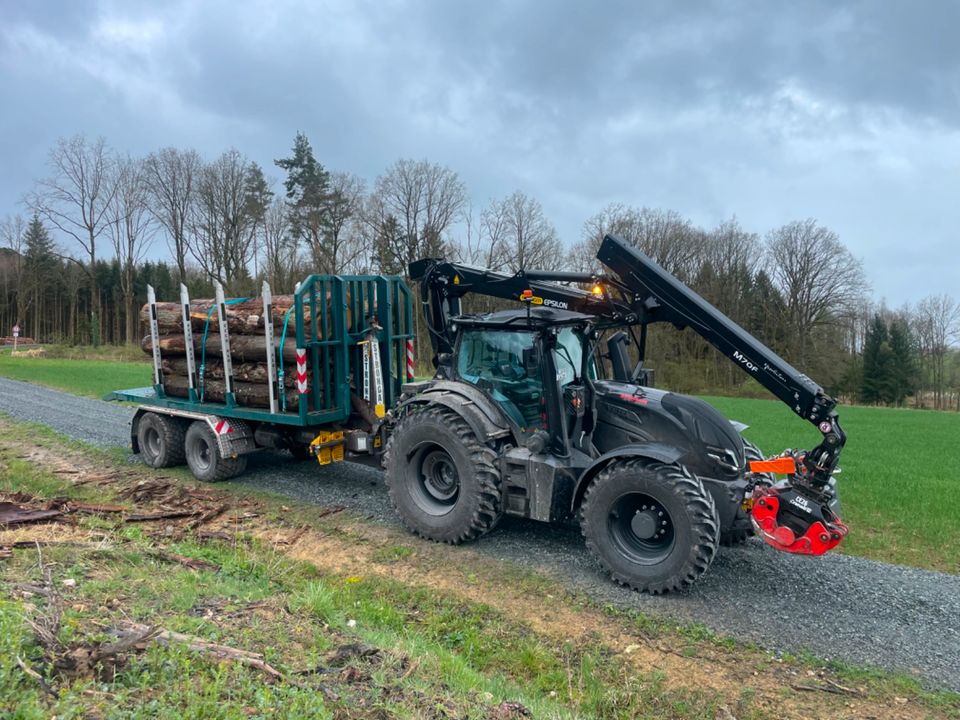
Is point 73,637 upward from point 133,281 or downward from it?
downward

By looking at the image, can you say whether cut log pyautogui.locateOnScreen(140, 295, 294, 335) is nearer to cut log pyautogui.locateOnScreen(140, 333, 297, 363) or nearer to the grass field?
cut log pyautogui.locateOnScreen(140, 333, 297, 363)

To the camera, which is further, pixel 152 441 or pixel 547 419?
pixel 152 441

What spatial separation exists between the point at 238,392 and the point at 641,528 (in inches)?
228

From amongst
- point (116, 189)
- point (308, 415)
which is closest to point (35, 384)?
point (308, 415)

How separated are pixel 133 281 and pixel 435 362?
5640cm

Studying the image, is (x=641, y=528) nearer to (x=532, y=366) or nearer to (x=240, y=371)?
(x=532, y=366)

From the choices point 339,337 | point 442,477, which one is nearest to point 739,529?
point 442,477

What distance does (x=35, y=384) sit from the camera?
22922 mm

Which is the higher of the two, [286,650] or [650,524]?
[650,524]

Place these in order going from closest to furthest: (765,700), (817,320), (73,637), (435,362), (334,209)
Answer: (73,637) → (765,700) → (435,362) → (334,209) → (817,320)

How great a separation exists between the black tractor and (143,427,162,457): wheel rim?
4681 mm

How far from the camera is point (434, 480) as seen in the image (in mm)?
7012

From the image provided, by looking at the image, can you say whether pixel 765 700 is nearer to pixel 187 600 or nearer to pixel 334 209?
pixel 187 600

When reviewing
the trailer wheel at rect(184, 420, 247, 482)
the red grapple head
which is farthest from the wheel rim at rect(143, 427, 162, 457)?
the red grapple head
